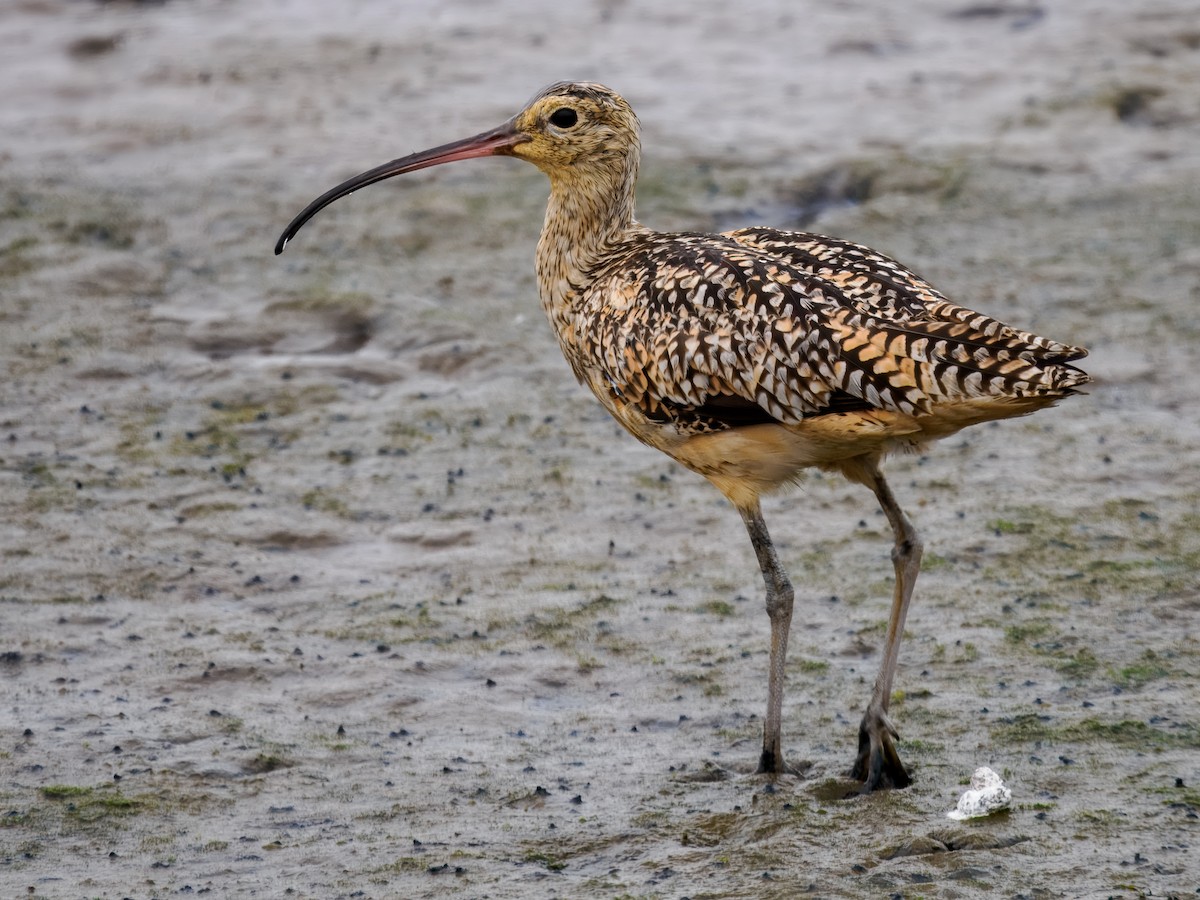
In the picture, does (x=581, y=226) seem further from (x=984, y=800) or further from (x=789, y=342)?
(x=984, y=800)

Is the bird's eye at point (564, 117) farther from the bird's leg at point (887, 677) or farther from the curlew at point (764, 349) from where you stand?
the bird's leg at point (887, 677)

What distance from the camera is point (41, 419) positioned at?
8.52 metres

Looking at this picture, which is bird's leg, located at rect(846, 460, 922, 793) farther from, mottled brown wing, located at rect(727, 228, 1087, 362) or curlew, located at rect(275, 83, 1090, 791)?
mottled brown wing, located at rect(727, 228, 1087, 362)

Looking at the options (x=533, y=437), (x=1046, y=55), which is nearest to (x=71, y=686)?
(x=533, y=437)

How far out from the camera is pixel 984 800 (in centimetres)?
531

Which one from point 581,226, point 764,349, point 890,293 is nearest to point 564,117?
point 581,226

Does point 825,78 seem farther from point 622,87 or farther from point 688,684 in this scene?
point 688,684

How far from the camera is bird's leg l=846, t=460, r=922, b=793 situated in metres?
5.59

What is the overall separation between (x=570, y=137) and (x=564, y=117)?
0.08 meters

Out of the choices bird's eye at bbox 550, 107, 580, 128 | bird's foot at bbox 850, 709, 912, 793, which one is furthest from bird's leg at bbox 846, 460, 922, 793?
bird's eye at bbox 550, 107, 580, 128

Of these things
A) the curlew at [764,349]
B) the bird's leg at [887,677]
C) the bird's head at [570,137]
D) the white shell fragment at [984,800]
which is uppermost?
the bird's head at [570,137]

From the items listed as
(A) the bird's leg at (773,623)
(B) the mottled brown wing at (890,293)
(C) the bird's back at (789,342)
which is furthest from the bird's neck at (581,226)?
(A) the bird's leg at (773,623)

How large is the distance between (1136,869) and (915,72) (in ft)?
29.7

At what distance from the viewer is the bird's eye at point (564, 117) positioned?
21.1 feet
